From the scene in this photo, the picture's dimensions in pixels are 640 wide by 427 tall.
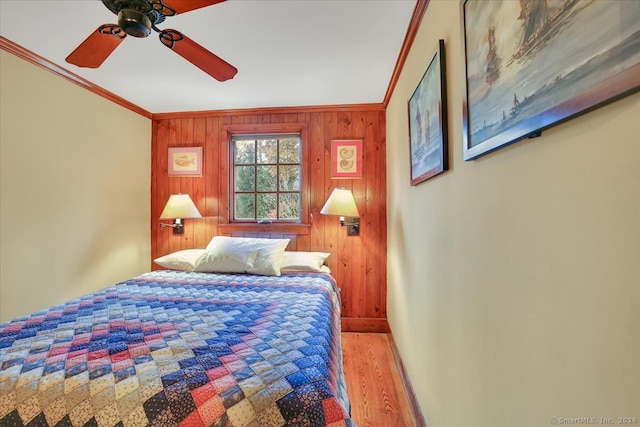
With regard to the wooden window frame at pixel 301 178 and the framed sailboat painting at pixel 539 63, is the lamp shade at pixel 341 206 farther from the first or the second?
the framed sailboat painting at pixel 539 63

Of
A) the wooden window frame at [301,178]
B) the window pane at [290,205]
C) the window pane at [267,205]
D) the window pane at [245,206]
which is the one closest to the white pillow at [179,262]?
the wooden window frame at [301,178]

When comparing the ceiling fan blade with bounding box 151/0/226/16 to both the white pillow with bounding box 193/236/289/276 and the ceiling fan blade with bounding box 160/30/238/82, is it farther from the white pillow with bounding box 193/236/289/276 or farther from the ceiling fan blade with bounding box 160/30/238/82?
the white pillow with bounding box 193/236/289/276

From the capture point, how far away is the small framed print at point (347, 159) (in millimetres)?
2855

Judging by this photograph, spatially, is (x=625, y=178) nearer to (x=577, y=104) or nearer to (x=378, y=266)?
(x=577, y=104)

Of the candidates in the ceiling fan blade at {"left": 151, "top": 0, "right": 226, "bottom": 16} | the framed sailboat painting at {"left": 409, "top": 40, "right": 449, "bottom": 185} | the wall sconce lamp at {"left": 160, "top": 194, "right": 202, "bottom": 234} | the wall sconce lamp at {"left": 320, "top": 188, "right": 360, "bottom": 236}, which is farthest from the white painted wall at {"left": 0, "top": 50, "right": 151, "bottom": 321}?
the framed sailboat painting at {"left": 409, "top": 40, "right": 449, "bottom": 185}

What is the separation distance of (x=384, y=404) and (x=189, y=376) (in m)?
1.46

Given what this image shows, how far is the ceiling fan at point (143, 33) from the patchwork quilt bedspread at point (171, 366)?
1328 millimetres

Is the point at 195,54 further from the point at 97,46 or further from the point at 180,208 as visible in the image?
the point at 180,208

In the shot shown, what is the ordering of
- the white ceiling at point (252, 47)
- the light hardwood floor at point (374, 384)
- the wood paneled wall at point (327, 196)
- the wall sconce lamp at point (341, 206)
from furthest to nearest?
the wood paneled wall at point (327, 196), the wall sconce lamp at point (341, 206), the light hardwood floor at point (374, 384), the white ceiling at point (252, 47)

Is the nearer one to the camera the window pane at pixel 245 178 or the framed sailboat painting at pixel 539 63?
the framed sailboat painting at pixel 539 63

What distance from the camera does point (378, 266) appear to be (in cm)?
285

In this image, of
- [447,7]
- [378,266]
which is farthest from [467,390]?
[378,266]

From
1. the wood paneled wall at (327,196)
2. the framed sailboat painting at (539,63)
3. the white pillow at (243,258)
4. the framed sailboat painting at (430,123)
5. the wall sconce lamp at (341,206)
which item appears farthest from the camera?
the wood paneled wall at (327,196)

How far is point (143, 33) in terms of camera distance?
123 centimetres
